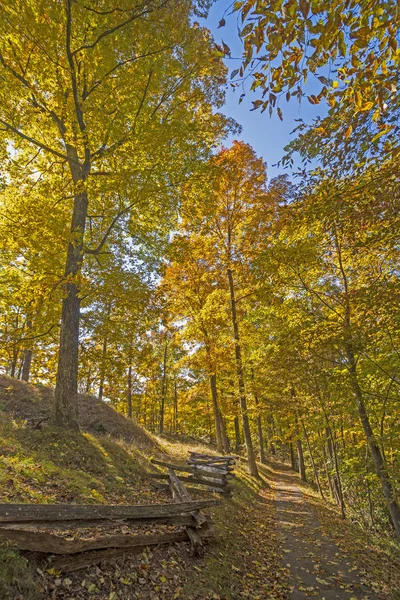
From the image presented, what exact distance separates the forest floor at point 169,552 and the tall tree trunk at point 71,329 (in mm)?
670

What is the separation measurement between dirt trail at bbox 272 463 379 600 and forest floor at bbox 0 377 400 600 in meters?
0.02

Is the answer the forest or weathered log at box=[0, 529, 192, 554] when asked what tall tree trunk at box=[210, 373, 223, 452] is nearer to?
the forest

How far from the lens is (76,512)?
4.26 m

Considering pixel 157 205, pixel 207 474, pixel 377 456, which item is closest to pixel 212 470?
pixel 207 474

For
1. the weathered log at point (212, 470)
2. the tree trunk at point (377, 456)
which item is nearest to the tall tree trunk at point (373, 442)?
the tree trunk at point (377, 456)

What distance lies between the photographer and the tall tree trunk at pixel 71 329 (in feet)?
27.8

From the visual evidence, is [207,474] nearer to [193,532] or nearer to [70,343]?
[193,532]

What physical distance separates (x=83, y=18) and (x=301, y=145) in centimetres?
638

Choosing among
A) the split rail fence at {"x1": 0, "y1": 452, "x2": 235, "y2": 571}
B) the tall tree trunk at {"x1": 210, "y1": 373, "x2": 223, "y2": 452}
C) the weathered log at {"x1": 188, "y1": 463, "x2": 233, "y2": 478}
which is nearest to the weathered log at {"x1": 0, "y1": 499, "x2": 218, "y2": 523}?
the split rail fence at {"x1": 0, "y1": 452, "x2": 235, "y2": 571}

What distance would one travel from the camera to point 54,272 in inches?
314

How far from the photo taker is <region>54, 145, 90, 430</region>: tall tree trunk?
333 inches

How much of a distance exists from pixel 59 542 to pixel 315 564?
20.0ft

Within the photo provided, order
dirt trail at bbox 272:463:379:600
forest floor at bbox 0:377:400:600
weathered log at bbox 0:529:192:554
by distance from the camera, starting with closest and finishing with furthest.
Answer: weathered log at bbox 0:529:192:554
forest floor at bbox 0:377:400:600
dirt trail at bbox 272:463:379:600

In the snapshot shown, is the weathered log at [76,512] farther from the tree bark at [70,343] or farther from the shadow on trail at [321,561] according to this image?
the tree bark at [70,343]
